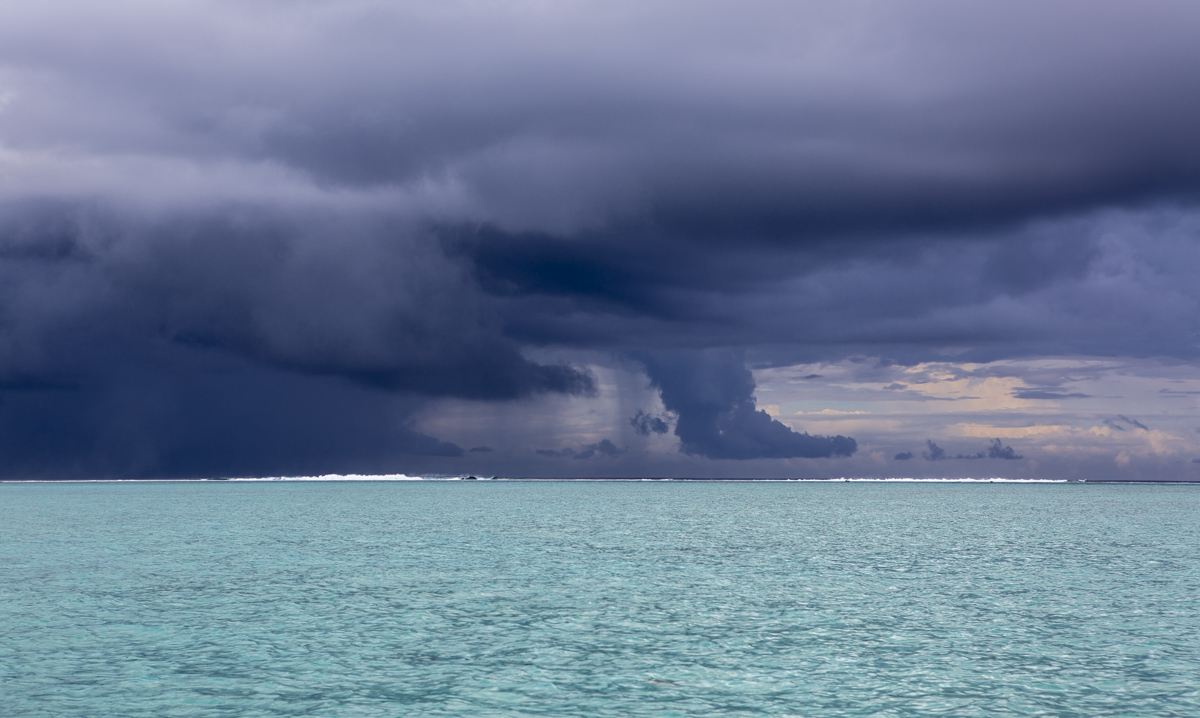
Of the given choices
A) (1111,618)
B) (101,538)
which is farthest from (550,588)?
(101,538)

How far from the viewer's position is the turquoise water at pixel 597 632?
20609 millimetres

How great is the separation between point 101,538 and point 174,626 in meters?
47.3

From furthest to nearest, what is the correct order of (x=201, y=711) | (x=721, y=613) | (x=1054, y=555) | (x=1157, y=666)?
(x=1054, y=555) → (x=721, y=613) → (x=1157, y=666) → (x=201, y=711)

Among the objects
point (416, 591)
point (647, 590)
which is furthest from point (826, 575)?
point (416, 591)

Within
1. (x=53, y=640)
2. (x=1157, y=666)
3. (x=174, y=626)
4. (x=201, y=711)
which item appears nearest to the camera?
(x=201, y=711)

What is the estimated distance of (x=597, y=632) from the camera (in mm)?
28391

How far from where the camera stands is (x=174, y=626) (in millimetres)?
29344

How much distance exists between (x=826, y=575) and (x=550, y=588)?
14227mm

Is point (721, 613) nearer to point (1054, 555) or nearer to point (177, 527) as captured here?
point (1054, 555)

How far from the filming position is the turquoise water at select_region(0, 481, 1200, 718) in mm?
20609

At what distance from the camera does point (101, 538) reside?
227 feet

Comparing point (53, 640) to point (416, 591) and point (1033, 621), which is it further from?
point (1033, 621)

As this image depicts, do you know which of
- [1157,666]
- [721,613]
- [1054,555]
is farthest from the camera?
[1054,555]

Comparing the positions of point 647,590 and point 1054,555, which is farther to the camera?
point 1054,555
